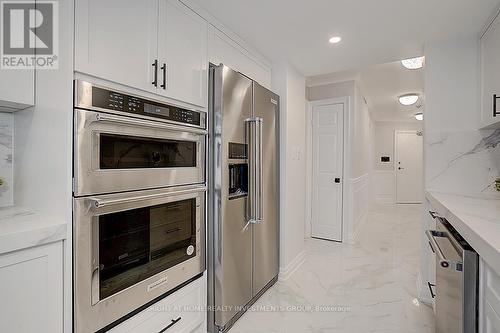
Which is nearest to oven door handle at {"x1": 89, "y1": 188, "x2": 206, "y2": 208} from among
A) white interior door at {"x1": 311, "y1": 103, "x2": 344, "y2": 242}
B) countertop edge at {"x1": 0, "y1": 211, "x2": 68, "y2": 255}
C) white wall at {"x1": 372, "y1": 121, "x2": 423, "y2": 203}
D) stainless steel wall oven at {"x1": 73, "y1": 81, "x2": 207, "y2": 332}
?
stainless steel wall oven at {"x1": 73, "y1": 81, "x2": 207, "y2": 332}

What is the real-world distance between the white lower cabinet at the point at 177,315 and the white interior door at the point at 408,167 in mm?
7406

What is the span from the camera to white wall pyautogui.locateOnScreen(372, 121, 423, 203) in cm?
776

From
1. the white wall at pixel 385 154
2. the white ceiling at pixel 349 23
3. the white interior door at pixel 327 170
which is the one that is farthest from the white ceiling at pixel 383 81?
the white wall at pixel 385 154

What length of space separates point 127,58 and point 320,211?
3631 millimetres

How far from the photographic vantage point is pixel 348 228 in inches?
160

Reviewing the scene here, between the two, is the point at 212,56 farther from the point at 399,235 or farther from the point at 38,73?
the point at 399,235

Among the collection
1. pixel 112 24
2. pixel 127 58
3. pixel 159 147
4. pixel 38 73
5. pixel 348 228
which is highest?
pixel 112 24

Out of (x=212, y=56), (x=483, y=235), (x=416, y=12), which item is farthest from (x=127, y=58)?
(x=416, y=12)

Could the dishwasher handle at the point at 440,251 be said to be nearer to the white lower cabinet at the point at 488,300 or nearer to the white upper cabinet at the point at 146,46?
the white lower cabinet at the point at 488,300

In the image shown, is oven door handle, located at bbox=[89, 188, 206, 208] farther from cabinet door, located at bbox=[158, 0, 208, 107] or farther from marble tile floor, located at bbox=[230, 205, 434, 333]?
marble tile floor, located at bbox=[230, 205, 434, 333]

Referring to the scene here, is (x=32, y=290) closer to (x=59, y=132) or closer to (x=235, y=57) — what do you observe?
(x=59, y=132)

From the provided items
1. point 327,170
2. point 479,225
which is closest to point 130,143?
point 479,225

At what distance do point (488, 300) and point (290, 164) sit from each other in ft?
6.59

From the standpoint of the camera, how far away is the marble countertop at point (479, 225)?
883mm
